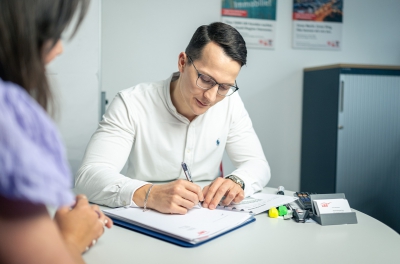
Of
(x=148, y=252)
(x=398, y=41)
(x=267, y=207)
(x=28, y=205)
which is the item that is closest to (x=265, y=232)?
(x=267, y=207)

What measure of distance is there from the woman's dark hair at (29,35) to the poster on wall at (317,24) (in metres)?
2.94

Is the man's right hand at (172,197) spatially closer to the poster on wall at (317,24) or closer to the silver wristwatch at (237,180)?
the silver wristwatch at (237,180)

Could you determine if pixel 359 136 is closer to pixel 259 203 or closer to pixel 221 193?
pixel 259 203

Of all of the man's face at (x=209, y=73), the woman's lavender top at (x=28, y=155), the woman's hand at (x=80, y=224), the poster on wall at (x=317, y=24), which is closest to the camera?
the woman's lavender top at (x=28, y=155)

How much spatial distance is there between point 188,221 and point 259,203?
332mm

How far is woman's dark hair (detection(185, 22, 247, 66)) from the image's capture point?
1567 millimetres

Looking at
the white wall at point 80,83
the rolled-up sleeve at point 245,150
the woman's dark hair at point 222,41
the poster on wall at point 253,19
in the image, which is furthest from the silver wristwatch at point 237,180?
the poster on wall at point 253,19

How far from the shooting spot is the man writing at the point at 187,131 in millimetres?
1408

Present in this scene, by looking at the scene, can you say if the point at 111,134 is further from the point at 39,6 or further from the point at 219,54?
the point at 39,6

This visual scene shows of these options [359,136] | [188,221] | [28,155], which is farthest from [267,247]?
[359,136]

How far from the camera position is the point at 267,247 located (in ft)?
3.18

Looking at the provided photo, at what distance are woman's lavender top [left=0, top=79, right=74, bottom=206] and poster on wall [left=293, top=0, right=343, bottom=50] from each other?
9.97 feet

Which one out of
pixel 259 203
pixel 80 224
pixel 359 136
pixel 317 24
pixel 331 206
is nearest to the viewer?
pixel 80 224

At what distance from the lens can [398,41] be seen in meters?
3.53
